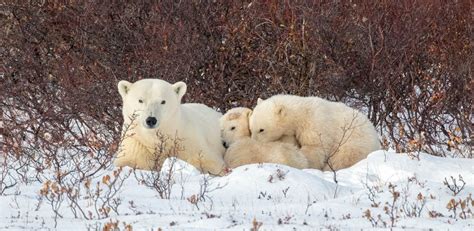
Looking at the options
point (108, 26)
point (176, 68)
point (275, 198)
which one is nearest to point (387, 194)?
point (275, 198)

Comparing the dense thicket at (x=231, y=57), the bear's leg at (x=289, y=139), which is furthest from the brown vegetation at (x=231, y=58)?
the bear's leg at (x=289, y=139)

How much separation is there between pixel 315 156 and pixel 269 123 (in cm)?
65

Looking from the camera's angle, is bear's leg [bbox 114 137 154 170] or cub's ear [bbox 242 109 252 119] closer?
bear's leg [bbox 114 137 154 170]

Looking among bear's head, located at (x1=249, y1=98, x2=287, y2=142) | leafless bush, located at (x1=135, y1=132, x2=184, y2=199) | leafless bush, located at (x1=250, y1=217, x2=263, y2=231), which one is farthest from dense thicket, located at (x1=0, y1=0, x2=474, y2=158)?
leafless bush, located at (x1=250, y1=217, x2=263, y2=231)

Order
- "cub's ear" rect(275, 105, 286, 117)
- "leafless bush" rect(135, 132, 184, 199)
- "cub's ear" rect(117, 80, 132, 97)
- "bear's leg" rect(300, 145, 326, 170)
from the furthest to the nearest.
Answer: "cub's ear" rect(275, 105, 286, 117) → "bear's leg" rect(300, 145, 326, 170) → "cub's ear" rect(117, 80, 132, 97) → "leafless bush" rect(135, 132, 184, 199)

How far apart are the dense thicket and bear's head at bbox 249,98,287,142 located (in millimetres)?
1837

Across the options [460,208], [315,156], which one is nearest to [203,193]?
[460,208]

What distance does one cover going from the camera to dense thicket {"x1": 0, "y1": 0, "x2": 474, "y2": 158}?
10.1 m

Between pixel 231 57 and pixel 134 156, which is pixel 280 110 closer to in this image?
pixel 134 156

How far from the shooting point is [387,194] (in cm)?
529

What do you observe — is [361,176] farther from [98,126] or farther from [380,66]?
[98,126]

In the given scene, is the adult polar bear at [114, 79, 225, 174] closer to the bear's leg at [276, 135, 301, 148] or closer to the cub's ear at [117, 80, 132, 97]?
the cub's ear at [117, 80, 132, 97]

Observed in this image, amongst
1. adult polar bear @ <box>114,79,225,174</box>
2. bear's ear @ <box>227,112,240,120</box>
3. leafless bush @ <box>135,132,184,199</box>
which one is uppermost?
bear's ear @ <box>227,112,240,120</box>

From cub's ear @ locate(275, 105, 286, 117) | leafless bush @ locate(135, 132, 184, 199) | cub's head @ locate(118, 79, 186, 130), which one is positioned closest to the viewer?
leafless bush @ locate(135, 132, 184, 199)
